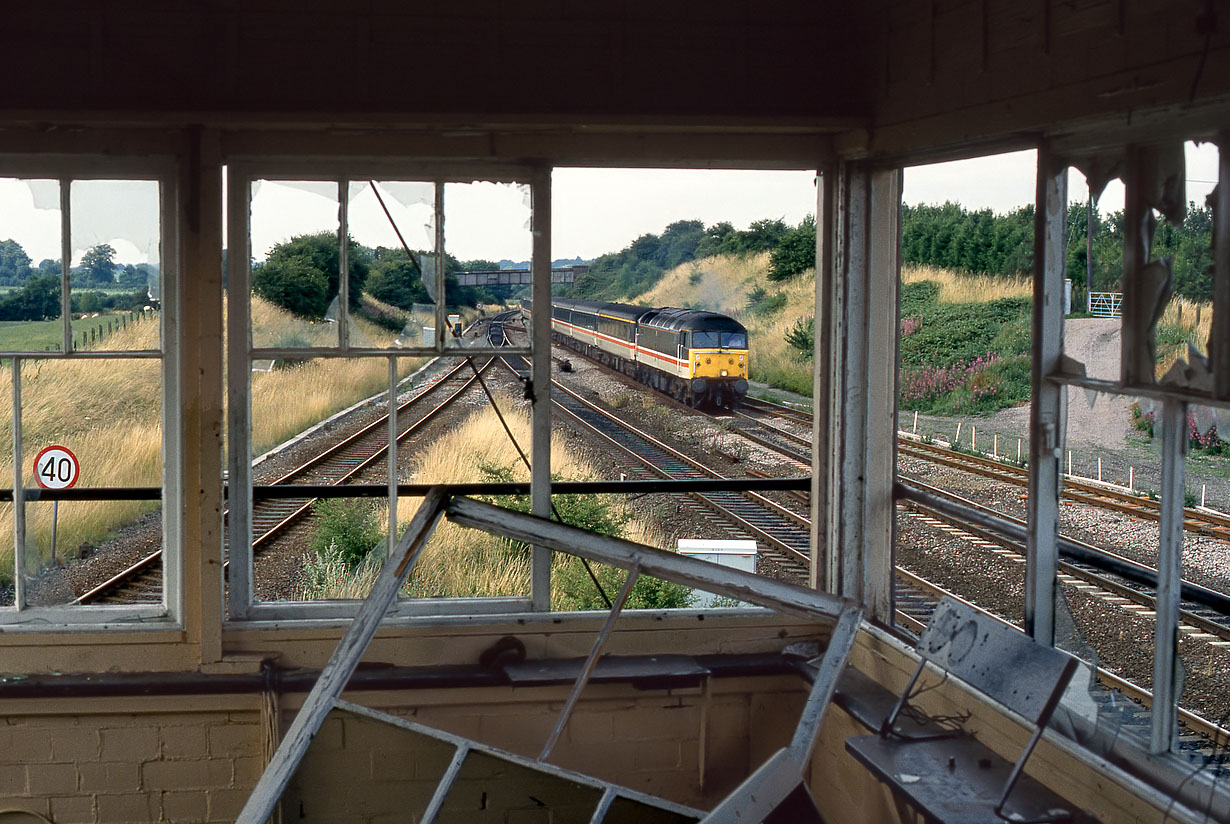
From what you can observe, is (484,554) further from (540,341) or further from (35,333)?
(35,333)

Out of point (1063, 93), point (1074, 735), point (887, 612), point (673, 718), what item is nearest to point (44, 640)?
point (673, 718)

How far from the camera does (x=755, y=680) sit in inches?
159

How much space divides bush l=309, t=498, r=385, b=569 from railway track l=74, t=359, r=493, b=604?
0.57 ft

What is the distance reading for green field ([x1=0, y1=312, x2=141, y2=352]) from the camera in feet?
12.5

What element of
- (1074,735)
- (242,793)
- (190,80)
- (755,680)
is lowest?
(242,793)

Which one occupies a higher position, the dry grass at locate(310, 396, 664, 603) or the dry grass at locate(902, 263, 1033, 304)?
the dry grass at locate(902, 263, 1033, 304)

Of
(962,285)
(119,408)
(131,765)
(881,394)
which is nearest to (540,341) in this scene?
(881,394)

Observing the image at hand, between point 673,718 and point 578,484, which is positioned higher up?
point 578,484

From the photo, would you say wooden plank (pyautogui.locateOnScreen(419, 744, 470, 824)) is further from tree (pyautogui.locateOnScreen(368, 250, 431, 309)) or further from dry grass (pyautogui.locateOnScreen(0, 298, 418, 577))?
tree (pyautogui.locateOnScreen(368, 250, 431, 309))

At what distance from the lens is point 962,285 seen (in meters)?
11.9

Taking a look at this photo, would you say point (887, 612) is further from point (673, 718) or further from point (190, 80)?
point (190, 80)

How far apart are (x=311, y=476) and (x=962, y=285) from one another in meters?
7.86

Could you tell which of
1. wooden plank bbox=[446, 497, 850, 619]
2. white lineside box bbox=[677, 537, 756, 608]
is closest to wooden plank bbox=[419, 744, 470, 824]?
wooden plank bbox=[446, 497, 850, 619]

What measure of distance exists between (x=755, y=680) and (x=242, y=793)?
6.01 feet
